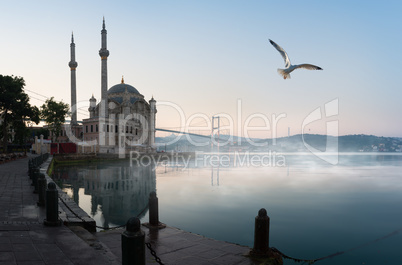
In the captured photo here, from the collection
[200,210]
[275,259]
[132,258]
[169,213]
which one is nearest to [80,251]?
[132,258]

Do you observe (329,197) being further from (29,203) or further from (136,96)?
(136,96)

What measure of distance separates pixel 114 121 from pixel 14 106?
96.0ft

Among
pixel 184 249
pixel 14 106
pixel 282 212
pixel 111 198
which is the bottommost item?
pixel 282 212

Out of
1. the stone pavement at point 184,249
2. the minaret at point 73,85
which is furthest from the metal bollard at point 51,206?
the minaret at point 73,85

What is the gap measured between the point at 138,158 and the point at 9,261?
2069 inches

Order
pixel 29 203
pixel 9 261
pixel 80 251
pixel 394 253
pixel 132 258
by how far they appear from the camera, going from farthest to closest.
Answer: pixel 394 253, pixel 29 203, pixel 80 251, pixel 9 261, pixel 132 258

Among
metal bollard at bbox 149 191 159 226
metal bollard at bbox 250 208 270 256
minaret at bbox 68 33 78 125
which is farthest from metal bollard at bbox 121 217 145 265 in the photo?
minaret at bbox 68 33 78 125

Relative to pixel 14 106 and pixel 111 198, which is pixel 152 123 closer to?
pixel 14 106

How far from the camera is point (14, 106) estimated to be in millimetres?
35219

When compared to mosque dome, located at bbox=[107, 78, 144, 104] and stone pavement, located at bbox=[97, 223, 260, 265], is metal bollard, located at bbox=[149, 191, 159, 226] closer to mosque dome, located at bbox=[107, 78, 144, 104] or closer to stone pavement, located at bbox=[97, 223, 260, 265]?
stone pavement, located at bbox=[97, 223, 260, 265]

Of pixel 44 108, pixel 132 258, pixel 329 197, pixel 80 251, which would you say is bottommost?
pixel 329 197

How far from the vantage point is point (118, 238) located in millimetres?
7320

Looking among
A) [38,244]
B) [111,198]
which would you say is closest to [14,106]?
[111,198]

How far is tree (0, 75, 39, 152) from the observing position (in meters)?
34.3
